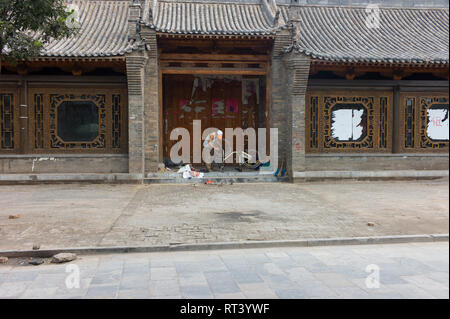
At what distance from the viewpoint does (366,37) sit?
1497 cm

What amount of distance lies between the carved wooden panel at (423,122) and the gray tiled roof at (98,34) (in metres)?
9.30

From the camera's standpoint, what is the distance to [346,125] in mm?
13688

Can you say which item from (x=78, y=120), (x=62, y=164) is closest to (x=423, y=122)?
(x=78, y=120)

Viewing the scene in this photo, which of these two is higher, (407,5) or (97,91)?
(407,5)

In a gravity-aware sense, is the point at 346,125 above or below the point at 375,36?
below

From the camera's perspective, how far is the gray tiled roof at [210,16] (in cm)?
1422

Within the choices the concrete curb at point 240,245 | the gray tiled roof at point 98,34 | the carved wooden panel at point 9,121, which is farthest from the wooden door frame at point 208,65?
the concrete curb at point 240,245

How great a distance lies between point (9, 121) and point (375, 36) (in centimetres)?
1293

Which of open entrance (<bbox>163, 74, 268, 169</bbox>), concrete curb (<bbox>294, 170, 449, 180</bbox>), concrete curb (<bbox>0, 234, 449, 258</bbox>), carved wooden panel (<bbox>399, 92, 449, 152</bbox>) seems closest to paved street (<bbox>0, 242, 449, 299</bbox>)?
concrete curb (<bbox>0, 234, 449, 258</bbox>)

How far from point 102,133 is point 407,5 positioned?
13.8 metres

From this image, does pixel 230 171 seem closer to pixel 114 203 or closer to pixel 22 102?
pixel 114 203

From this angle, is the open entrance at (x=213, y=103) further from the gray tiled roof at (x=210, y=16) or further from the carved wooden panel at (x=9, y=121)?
the carved wooden panel at (x=9, y=121)

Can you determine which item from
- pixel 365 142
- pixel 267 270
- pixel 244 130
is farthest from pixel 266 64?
pixel 267 270

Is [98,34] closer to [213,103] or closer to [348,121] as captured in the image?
[213,103]
